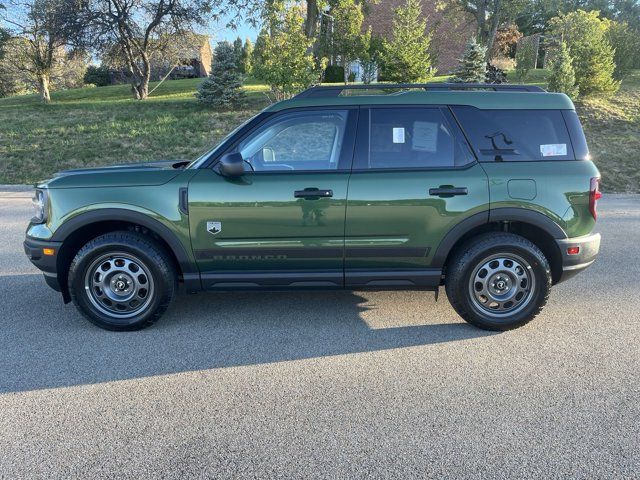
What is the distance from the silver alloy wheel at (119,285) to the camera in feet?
13.9

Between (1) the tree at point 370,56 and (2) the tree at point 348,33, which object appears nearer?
(2) the tree at point 348,33

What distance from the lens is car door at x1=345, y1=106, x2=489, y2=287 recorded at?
13.4 ft

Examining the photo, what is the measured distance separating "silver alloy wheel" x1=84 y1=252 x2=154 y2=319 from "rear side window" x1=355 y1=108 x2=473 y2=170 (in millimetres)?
2160

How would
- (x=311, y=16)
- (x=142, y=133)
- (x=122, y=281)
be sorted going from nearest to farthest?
(x=122, y=281) < (x=142, y=133) < (x=311, y=16)

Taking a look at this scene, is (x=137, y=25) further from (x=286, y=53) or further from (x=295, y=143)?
(x=295, y=143)

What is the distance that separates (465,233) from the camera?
13.7 ft

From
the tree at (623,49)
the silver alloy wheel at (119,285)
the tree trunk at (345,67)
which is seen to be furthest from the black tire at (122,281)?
the tree trunk at (345,67)

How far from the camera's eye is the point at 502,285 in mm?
4250

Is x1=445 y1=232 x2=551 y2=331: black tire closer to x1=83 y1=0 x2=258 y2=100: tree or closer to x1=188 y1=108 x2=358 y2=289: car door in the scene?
x1=188 y1=108 x2=358 y2=289: car door

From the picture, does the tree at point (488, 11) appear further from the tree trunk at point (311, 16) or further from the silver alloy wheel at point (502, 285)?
the silver alloy wheel at point (502, 285)

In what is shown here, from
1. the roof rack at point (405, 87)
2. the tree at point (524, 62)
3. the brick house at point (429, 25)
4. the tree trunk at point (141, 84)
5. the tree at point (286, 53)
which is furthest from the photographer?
the brick house at point (429, 25)

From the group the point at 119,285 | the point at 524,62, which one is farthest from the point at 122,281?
the point at 524,62

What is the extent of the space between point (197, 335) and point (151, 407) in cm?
107

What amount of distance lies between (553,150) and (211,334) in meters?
3.19
